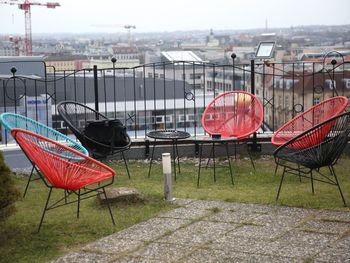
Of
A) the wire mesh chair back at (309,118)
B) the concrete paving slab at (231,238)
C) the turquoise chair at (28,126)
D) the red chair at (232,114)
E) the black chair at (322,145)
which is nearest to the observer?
the concrete paving slab at (231,238)

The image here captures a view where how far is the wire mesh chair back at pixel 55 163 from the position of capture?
4.43 metres

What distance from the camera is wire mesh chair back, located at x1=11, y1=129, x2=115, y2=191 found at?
443 cm

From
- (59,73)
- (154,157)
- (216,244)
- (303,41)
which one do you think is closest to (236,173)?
(154,157)

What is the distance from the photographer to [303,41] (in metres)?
11.1

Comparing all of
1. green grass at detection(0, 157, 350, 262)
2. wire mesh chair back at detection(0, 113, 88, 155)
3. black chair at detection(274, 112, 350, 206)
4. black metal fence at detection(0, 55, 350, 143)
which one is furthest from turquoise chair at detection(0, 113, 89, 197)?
black chair at detection(274, 112, 350, 206)

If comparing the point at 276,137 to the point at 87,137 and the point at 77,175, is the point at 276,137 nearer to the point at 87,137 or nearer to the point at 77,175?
the point at 87,137

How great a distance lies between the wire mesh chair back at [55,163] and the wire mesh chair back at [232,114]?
9.40ft

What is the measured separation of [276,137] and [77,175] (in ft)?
9.19

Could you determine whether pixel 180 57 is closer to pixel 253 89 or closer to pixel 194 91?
pixel 194 91

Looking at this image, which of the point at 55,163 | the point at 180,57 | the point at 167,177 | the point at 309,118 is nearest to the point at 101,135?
the point at 167,177

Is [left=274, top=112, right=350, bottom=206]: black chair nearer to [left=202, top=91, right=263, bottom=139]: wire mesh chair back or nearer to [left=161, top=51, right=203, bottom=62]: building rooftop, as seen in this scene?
[left=202, top=91, right=263, bottom=139]: wire mesh chair back

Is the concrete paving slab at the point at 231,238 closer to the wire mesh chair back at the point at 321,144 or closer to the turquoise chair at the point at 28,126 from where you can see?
the wire mesh chair back at the point at 321,144

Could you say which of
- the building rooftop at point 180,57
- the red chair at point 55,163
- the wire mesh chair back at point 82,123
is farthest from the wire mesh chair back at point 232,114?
the red chair at point 55,163

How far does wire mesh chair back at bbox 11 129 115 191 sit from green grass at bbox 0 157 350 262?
0.39 meters
